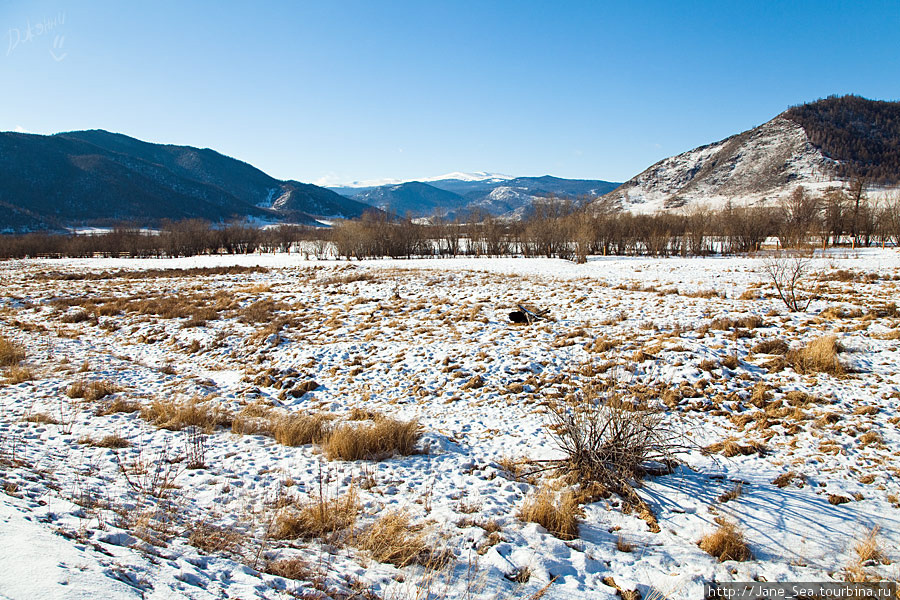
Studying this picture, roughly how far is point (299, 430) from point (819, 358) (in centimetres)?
980

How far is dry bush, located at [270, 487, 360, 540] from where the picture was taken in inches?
148

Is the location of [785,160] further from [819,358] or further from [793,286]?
[819,358]

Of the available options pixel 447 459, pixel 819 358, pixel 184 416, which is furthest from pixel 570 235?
pixel 184 416

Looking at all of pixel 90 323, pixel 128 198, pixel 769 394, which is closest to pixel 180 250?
pixel 90 323

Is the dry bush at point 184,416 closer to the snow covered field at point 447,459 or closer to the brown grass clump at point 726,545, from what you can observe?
the snow covered field at point 447,459

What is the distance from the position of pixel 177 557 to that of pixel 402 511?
2.04 metres

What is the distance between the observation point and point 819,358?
7887 mm

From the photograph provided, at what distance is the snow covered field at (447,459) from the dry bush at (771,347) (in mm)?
63

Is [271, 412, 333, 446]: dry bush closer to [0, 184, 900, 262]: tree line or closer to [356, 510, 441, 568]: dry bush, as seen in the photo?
[356, 510, 441, 568]: dry bush

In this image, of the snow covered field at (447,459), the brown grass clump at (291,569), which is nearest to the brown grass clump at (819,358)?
the snow covered field at (447,459)

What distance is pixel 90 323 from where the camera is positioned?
15.8 m

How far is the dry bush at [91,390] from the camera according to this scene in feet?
25.0

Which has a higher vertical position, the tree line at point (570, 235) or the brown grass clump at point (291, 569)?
the tree line at point (570, 235)

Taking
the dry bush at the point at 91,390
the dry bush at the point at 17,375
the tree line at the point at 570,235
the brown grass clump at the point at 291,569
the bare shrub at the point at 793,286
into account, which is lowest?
the dry bush at the point at 91,390
